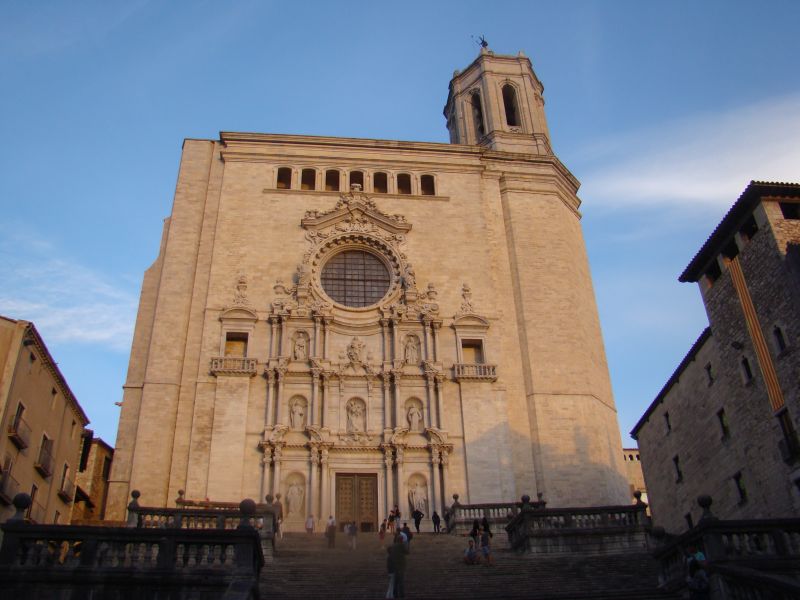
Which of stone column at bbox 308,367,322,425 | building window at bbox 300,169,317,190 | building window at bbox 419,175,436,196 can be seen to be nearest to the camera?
stone column at bbox 308,367,322,425

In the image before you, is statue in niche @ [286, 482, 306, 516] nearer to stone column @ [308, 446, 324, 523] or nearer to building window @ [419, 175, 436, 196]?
stone column @ [308, 446, 324, 523]

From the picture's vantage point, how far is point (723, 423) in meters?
25.6

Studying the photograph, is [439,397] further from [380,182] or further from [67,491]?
[67,491]

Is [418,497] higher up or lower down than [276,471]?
lower down

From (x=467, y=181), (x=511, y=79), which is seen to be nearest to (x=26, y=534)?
(x=467, y=181)

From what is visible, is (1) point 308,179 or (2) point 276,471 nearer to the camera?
(2) point 276,471

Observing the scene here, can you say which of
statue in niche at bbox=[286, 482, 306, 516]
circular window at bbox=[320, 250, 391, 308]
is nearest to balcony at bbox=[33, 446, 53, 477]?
statue in niche at bbox=[286, 482, 306, 516]

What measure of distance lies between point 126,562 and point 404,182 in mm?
22980

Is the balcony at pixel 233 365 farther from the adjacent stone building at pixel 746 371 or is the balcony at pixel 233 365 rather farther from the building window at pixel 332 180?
the adjacent stone building at pixel 746 371

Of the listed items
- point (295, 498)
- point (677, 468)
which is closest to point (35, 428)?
point (295, 498)

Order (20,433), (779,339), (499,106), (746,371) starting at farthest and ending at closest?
(499,106) → (746,371) → (20,433) → (779,339)

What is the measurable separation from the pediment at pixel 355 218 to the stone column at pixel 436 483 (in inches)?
360

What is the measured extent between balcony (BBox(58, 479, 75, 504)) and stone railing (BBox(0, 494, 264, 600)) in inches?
626

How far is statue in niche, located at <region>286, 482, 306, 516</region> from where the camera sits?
76.9ft
